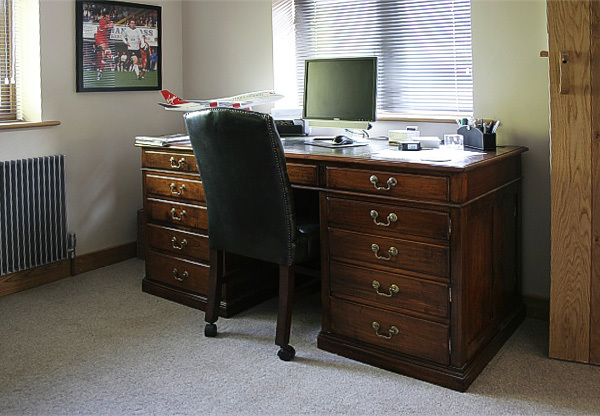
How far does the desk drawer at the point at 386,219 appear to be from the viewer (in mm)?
2410

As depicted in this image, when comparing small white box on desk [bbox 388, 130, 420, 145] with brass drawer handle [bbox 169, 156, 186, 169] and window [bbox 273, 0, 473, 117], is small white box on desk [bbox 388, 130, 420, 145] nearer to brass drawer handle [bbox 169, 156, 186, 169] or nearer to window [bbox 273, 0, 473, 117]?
window [bbox 273, 0, 473, 117]

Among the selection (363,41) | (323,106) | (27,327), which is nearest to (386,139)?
(323,106)

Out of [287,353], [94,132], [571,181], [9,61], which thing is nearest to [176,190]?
[94,132]

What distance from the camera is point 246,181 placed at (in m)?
2.66

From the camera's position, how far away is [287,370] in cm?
261

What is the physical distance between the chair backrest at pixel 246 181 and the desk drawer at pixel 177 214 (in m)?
0.39

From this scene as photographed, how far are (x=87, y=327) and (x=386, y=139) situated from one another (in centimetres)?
169

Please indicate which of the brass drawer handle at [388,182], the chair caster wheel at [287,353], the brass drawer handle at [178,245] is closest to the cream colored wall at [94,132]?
the brass drawer handle at [178,245]

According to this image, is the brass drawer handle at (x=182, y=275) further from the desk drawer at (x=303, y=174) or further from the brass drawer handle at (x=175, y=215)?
the desk drawer at (x=303, y=174)

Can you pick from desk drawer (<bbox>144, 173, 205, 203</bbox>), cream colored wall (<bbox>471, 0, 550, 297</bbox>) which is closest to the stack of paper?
desk drawer (<bbox>144, 173, 205, 203</bbox>)

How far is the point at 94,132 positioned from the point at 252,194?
65.1 inches

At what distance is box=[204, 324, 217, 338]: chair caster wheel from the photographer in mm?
2930

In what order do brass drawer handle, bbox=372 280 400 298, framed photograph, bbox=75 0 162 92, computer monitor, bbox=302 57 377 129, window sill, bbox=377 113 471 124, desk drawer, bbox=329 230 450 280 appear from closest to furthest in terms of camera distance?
desk drawer, bbox=329 230 450 280 → brass drawer handle, bbox=372 280 400 298 → computer monitor, bbox=302 57 377 129 → window sill, bbox=377 113 471 124 → framed photograph, bbox=75 0 162 92

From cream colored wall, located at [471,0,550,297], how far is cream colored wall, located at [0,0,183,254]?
207cm
